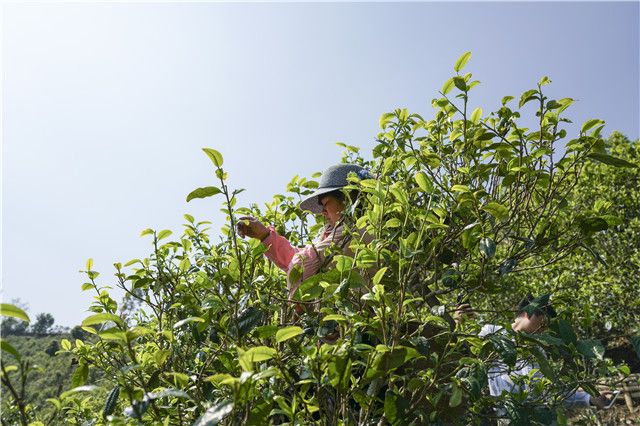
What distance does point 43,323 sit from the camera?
54.3m

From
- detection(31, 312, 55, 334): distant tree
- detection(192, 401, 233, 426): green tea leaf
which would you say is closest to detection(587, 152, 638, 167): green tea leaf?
detection(192, 401, 233, 426): green tea leaf

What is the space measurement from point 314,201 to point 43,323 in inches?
2497

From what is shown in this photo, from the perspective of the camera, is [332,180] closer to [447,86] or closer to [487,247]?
[447,86]

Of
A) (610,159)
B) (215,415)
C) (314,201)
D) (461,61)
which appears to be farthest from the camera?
(314,201)

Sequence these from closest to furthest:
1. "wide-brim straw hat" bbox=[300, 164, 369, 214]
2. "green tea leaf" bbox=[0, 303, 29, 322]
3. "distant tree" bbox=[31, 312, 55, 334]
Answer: "green tea leaf" bbox=[0, 303, 29, 322]
"wide-brim straw hat" bbox=[300, 164, 369, 214]
"distant tree" bbox=[31, 312, 55, 334]

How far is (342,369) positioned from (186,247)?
144cm

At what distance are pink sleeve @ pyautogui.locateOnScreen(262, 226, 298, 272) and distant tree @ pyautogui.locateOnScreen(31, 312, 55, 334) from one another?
200 ft

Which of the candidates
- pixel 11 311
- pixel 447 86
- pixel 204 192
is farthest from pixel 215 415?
pixel 447 86

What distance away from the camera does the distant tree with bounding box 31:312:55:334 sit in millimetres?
52862

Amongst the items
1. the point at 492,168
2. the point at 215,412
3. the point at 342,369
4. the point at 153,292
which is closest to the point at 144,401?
the point at 215,412

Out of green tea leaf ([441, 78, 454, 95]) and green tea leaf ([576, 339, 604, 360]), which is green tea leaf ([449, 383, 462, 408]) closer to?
green tea leaf ([576, 339, 604, 360])

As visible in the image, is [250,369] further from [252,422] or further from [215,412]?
[252,422]

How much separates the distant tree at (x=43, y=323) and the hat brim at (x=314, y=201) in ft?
200

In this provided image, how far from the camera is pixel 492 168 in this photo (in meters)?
1.95
